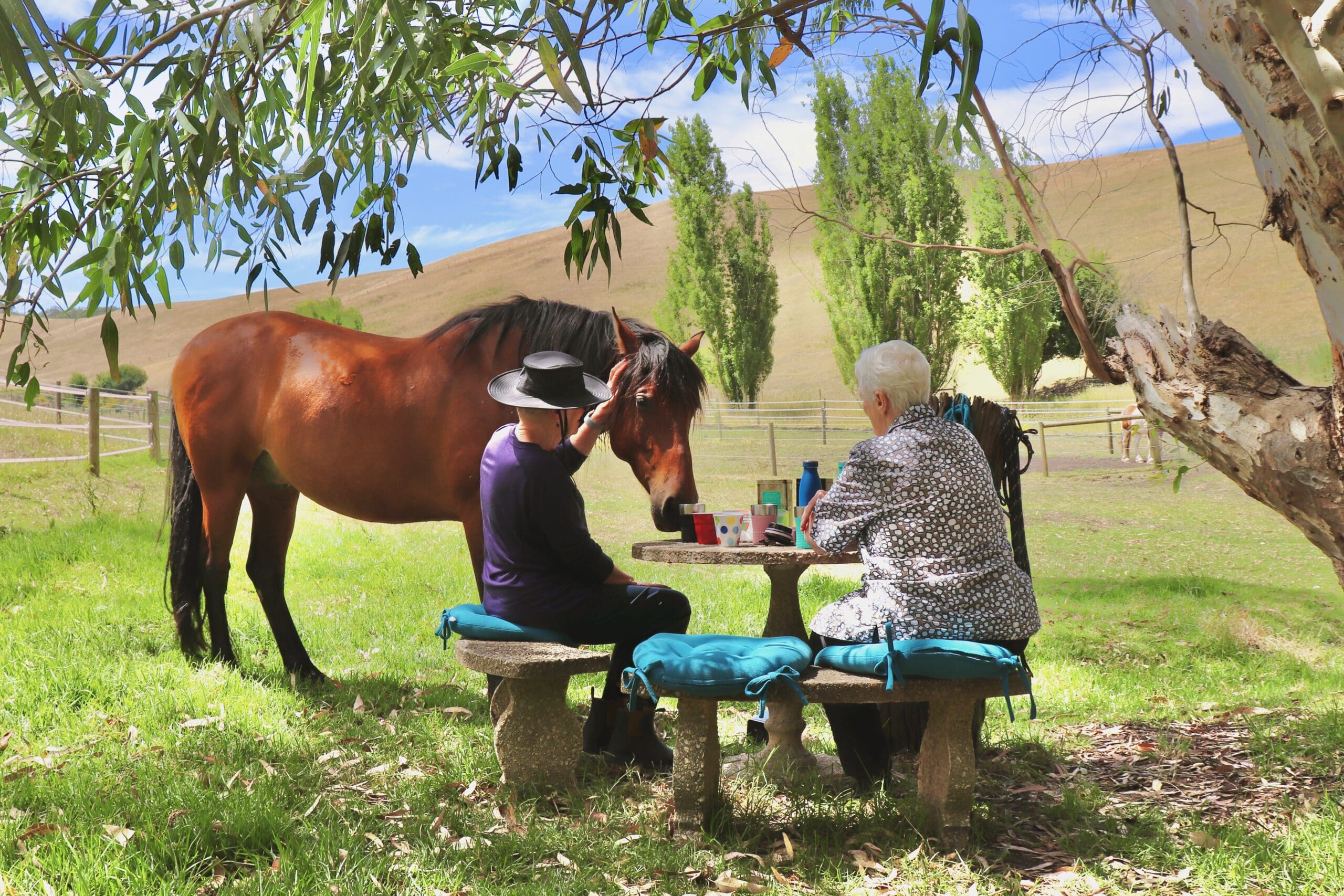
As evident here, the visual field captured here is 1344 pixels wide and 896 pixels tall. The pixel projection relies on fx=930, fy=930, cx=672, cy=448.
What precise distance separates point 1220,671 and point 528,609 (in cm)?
434

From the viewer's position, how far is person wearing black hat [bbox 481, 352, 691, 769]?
3.20 meters

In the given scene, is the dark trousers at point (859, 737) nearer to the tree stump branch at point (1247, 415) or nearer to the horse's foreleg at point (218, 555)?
the tree stump branch at point (1247, 415)

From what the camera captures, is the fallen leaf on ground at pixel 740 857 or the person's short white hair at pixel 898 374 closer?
the fallen leaf on ground at pixel 740 857

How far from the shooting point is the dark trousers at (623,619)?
130 inches

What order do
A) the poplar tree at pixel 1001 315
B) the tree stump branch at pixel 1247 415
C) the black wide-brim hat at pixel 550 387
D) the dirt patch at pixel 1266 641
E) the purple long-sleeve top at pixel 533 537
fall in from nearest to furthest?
the tree stump branch at pixel 1247 415
the purple long-sleeve top at pixel 533 537
the black wide-brim hat at pixel 550 387
the dirt patch at pixel 1266 641
the poplar tree at pixel 1001 315

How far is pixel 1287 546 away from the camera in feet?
30.1

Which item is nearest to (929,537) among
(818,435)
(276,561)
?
(276,561)

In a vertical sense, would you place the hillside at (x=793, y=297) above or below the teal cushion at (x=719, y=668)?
above

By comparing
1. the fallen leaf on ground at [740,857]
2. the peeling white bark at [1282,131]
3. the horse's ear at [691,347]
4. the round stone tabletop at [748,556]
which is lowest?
the fallen leaf on ground at [740,857]

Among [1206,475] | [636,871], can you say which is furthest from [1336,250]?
[1206,475]

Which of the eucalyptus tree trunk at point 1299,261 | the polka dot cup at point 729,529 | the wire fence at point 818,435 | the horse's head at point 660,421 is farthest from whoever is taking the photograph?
the wire fence at point 818,435

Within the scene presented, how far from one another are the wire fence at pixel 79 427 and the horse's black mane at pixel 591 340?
758 cm

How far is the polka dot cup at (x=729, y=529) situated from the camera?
3453 mm

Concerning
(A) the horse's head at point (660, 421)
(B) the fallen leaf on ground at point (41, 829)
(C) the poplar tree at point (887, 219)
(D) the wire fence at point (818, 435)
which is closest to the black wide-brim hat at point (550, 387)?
(A) the horse's head at point (660, 421)
